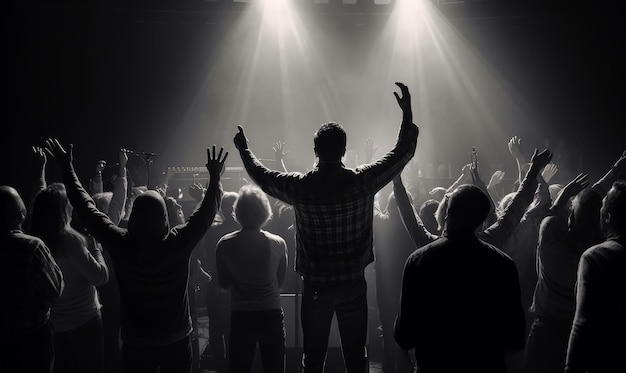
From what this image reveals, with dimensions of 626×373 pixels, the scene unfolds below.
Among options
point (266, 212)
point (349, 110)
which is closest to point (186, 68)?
point (349, 110)

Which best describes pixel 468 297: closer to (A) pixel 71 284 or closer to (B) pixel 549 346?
(B) pixel 549 346

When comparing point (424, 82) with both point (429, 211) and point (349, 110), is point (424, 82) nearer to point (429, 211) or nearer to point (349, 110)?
point (349, 110)

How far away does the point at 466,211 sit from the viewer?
1503 millimetres

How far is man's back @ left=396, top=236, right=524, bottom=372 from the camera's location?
1.49 meters

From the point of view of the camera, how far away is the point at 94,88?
786cm

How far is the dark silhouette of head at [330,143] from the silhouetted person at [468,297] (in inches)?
29.3

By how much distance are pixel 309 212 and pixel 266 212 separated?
0.58 metres

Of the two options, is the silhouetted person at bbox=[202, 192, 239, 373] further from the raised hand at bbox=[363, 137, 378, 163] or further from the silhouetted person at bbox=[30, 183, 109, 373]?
the raised hand at bbox=[363, 137, 378, 163]

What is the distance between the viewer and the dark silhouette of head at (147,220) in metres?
2.01

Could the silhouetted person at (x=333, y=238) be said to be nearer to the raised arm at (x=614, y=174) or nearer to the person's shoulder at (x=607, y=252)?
the person's shoulder at (x=607, y=252)

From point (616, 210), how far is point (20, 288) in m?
2.82

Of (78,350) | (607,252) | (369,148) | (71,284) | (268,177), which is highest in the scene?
(369,148)

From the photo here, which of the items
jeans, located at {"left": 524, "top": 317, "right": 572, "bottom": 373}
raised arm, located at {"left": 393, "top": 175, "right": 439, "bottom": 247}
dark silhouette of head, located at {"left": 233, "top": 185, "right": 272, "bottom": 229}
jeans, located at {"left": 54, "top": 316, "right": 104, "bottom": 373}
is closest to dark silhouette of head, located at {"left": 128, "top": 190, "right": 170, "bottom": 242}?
dark silhouette of head, located at {"left": 233, "top": 185, "right": 272, "bottom": 229}

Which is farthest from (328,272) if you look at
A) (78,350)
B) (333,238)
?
(78,350)
